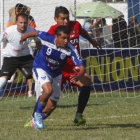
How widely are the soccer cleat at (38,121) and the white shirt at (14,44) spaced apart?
3.08 meters

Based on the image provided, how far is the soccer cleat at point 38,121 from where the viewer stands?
7266 millimetres

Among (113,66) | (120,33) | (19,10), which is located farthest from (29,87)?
(120,33)

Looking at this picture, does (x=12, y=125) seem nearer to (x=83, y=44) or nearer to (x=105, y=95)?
(x=105, y=95)

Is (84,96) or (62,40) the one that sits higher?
(62,40)

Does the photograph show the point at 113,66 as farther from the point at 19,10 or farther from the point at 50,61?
the point at 50,61

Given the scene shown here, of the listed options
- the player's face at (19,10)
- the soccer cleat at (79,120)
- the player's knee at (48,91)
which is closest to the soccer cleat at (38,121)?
the player's knee at (48,91)

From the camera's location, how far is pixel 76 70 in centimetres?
845

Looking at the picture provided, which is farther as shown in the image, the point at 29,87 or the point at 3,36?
the point at 29,87

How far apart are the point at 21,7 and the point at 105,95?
3181mm

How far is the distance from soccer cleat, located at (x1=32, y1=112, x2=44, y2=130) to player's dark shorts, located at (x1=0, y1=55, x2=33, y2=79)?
120 inches

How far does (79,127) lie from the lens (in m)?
7.73

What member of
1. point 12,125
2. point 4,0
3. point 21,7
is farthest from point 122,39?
point 12,125

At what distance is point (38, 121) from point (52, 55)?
3.06 feet

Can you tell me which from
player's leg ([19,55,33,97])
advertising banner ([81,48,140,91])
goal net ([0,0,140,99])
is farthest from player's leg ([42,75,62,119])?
advertising banner ([81,48,140,91])
